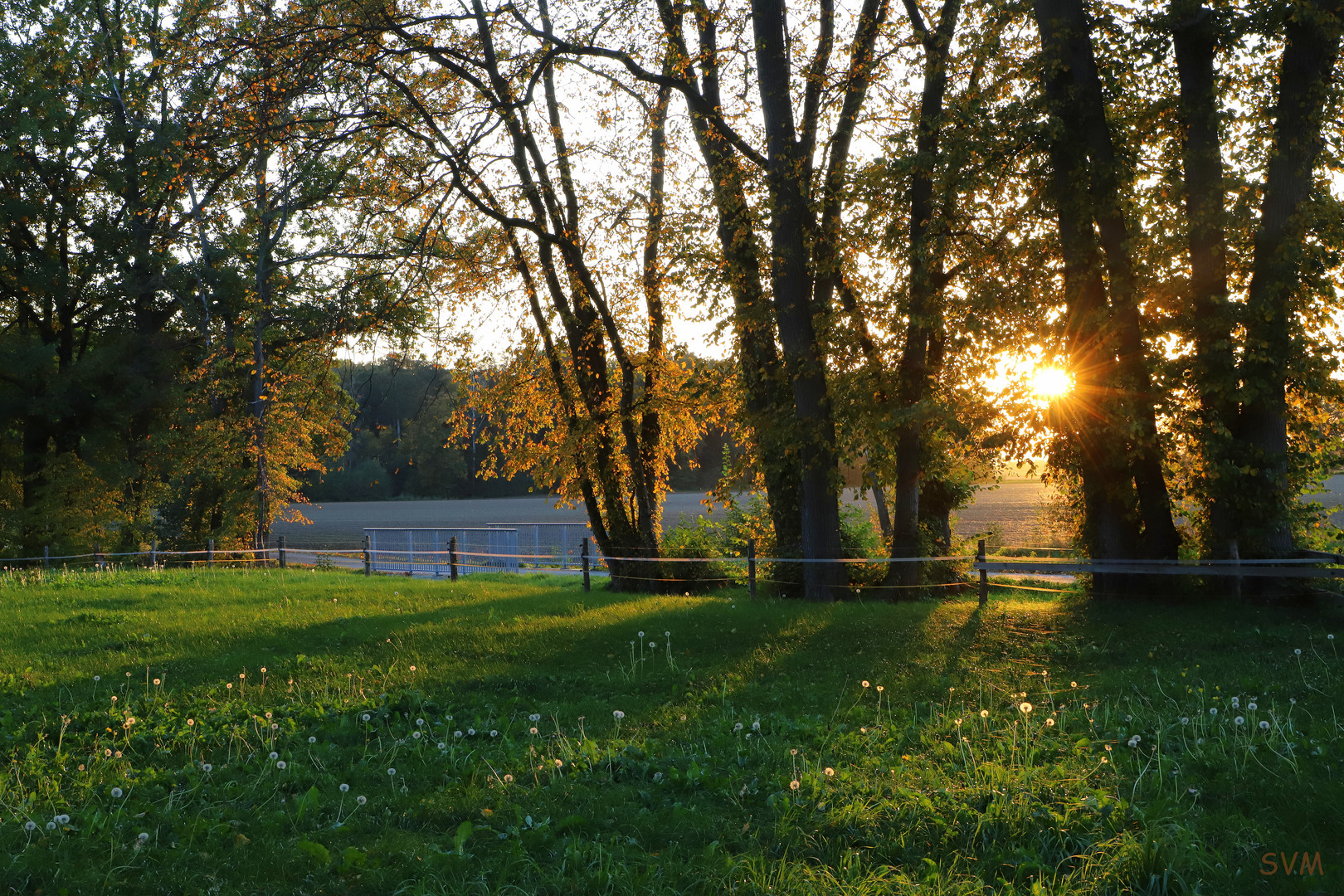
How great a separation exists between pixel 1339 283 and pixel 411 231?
44.3ft

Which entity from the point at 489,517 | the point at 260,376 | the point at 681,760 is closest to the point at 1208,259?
the point at 681,760

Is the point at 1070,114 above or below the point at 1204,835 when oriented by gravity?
above

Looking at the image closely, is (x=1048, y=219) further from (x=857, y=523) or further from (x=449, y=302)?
(x=449, y=302)

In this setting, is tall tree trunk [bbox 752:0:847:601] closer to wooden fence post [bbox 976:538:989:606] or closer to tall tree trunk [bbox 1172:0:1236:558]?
wooden fence post [bbox 976:538:989:606]

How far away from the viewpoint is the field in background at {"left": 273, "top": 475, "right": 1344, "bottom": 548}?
45359 millimetres

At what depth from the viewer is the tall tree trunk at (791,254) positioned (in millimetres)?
14328

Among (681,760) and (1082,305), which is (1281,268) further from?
(681,760)

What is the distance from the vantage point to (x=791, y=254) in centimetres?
1438

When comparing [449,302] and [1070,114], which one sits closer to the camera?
[1070,114]

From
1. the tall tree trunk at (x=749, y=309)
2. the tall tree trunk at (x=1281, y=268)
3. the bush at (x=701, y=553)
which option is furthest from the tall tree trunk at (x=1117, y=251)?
the bush at (x=701, y=553)

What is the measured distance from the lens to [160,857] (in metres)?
4.59

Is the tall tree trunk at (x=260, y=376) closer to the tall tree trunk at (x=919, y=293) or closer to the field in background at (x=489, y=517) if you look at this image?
the field in background at (x=489, y=517)

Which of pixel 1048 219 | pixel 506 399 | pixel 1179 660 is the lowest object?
pixel 1179 660

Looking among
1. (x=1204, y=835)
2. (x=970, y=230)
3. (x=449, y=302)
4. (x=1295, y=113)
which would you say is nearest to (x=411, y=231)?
(x=449, y=302)
